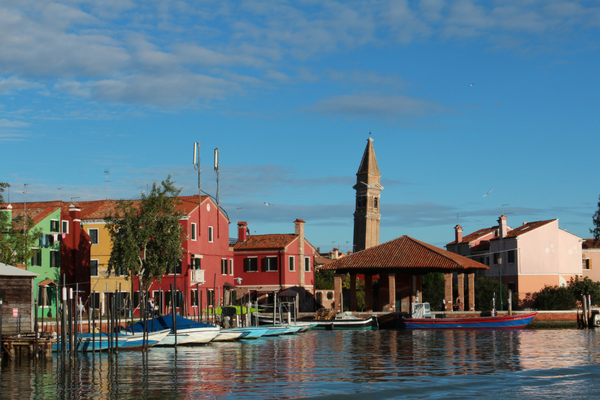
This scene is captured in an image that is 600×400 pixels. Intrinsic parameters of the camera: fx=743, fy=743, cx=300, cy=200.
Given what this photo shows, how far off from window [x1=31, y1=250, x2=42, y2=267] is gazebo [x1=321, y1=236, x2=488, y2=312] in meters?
22.4

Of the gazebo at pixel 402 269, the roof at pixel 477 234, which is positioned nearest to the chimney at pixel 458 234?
the roof at pixel 477 234

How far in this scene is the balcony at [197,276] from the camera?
53250 millimetres

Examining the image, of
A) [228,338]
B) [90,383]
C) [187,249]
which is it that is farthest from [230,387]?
[187,249]

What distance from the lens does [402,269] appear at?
5828cm

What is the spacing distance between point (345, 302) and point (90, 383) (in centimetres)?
5314

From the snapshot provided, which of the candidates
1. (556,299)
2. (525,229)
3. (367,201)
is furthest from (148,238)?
(367,201)

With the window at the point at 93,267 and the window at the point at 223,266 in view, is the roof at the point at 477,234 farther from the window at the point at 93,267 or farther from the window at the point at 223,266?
the window at the point at 93,267

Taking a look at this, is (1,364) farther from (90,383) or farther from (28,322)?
(90,383)

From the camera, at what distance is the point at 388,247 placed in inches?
2403

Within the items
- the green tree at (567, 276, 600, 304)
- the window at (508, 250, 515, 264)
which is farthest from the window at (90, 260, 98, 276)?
the green tree at (567, 276, 600, 304)

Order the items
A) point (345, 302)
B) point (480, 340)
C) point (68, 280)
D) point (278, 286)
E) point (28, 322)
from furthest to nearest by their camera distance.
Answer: point (345, 302) < point (278, 286) < point (68, 280) < point (480, 340) < point (28, 322)

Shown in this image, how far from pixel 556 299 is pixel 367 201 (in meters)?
70.8

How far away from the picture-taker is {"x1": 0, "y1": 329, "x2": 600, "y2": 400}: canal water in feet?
70.8

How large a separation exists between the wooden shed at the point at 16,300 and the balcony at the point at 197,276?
67.4ft
